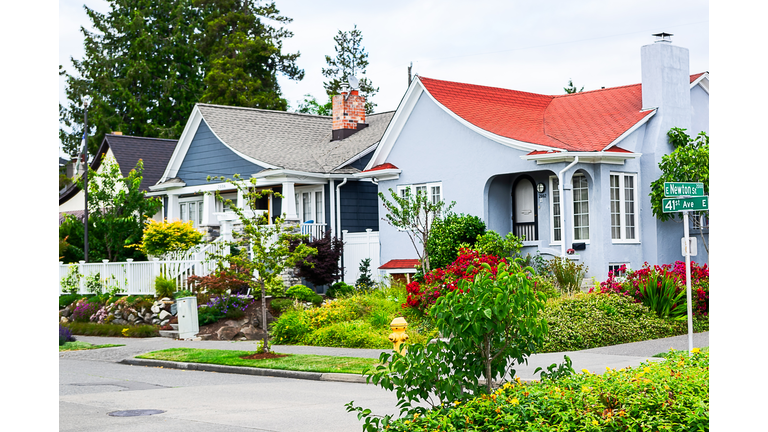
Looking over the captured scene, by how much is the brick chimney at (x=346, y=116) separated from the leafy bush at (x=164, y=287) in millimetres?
9815

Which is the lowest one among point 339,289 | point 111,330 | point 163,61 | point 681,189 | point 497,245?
point 111,330

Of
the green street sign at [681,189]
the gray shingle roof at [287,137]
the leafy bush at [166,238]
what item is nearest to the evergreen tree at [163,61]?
the gray shingle roof at [287,137]

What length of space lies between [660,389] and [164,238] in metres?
22.6

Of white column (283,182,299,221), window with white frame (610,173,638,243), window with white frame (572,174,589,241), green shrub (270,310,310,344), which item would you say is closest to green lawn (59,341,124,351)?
green shrub (270,310,310,344)

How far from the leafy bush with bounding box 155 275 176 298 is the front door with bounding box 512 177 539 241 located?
10.5 metres

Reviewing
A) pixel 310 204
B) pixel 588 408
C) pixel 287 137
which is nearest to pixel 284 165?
pixel 310 204

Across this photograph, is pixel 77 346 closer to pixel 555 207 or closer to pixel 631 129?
pixel 555 207

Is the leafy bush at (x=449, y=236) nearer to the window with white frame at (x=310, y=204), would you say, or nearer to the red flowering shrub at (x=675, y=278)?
the red flowering shrub at (x=675, y=278)

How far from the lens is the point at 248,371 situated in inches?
629

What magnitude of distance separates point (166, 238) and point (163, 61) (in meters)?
34.1

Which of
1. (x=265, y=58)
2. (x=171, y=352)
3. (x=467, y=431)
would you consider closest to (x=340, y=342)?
(x=171, y=352)

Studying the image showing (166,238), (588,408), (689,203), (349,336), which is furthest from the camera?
(166,238)

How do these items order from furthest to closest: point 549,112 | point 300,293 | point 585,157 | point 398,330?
point 549,112 → point 300,293 → point 585,157 → point 398,330

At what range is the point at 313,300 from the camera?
23.6m
